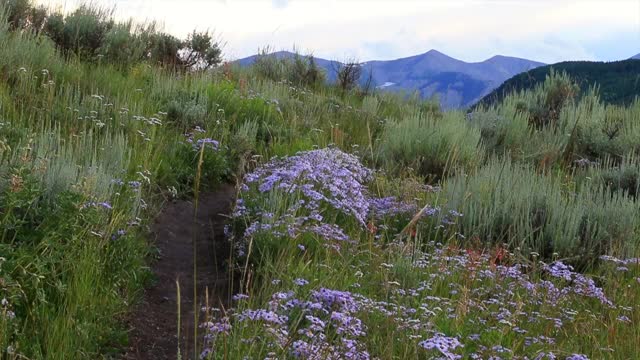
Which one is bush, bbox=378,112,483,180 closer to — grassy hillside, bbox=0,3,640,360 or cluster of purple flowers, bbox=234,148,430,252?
grassy hillside, bbox=0,3,640,360

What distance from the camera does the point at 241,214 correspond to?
4.89 m

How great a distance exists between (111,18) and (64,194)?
7.78 m

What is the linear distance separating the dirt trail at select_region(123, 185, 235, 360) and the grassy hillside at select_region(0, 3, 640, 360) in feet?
0.43

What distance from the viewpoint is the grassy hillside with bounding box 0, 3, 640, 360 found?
10.3ft

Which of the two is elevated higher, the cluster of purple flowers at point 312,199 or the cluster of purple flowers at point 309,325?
the cluster of purple flowers at point 312,199

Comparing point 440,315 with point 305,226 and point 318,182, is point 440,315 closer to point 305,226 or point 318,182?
point 305,226

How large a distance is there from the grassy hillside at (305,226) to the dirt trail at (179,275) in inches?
5.2

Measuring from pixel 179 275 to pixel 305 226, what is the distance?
3.25ft

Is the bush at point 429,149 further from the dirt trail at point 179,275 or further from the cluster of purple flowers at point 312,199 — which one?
the dirt trail at point 179,275

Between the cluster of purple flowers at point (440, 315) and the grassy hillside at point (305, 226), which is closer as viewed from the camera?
the cluster of purple flowers at point (440, 315)

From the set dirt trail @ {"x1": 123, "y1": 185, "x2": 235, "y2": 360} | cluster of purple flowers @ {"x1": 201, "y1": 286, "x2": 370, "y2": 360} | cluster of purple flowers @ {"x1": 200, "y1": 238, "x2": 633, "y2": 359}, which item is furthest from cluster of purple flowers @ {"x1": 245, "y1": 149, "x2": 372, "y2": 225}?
cluster of purple flowers @ {"x1": 201, "y1": 286, "x2": 370, "y2": 360}

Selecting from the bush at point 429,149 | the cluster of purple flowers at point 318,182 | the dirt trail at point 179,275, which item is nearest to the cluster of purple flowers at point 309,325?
the dirt trail at point 179,275

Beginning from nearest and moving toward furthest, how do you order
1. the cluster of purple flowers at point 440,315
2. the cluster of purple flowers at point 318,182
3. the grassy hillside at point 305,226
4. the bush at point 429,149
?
the cluster of purple flowers at point 440,315
the grassy hillside at point 305,226
the cluster of purple flowers at point 318,182
the bush at point 429,149

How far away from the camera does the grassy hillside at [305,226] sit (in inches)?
124
